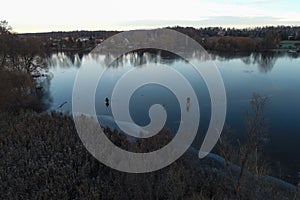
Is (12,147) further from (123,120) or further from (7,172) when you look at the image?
(123,120)

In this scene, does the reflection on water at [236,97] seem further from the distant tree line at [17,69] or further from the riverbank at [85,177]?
the riverbank at [85,177]

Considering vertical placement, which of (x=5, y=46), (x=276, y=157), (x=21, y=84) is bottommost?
(x=276, y=157)

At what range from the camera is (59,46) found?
52.6 meters

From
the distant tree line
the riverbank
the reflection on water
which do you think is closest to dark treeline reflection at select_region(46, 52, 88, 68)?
the reflection on water

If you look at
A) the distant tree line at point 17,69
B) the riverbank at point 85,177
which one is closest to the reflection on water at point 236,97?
the distant tree line at point 17,69

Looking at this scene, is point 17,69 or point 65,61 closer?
point 17,69

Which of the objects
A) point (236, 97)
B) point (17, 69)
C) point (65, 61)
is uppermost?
point (17, 69)

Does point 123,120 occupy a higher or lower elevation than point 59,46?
lower

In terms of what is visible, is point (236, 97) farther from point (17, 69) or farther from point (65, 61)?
point (65, 61)

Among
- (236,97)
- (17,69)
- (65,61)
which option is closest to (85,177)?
(236,97)

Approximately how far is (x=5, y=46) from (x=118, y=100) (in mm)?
8218

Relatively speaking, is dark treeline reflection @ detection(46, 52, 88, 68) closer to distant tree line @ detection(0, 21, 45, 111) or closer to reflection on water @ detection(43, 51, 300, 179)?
reflection on water @ detection(43, 51, 300, 179)

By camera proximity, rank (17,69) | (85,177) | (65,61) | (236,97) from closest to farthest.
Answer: (85,177)
(236,97)
(17,69)
(65,61)

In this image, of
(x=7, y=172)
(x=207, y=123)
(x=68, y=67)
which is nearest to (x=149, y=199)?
(x=7, y=172)
